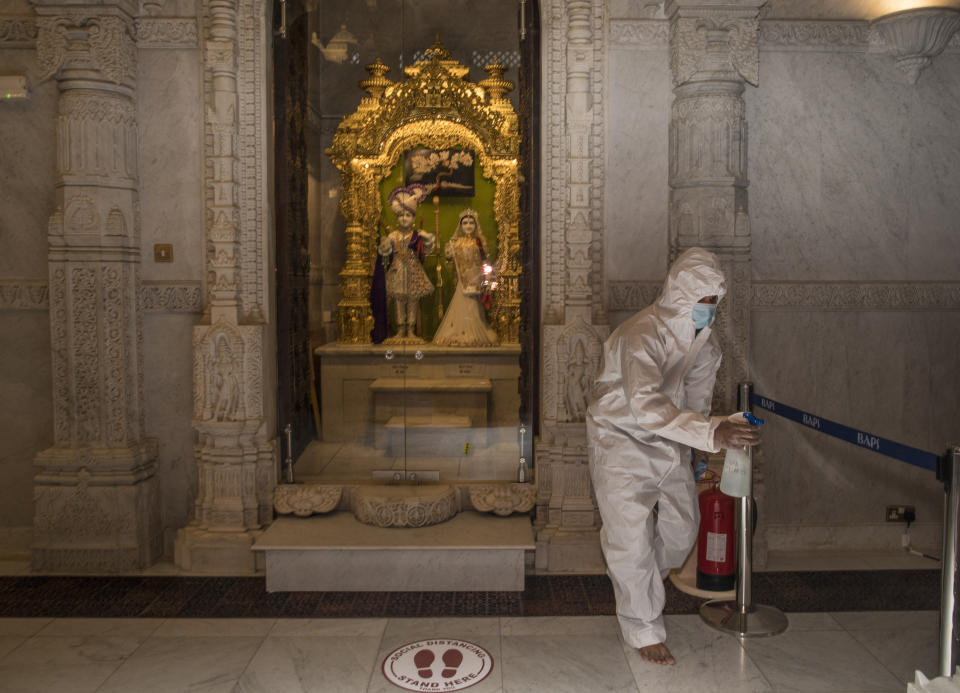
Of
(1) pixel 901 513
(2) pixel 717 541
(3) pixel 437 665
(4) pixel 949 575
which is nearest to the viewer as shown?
(4) pixel 949 575

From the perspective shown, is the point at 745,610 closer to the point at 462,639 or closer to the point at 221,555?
the point at 462,639

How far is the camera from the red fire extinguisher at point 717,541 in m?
4.12

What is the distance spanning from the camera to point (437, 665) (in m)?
3.42

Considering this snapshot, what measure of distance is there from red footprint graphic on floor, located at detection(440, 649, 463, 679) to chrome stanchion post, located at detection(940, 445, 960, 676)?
184cm

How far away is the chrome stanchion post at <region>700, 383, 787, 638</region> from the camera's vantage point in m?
3.72

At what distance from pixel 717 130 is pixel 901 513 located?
259cm

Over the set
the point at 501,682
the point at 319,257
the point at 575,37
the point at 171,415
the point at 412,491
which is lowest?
the point at 501,682

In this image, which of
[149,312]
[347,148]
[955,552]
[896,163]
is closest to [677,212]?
[896,163]

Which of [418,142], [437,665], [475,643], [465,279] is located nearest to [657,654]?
[475,643]

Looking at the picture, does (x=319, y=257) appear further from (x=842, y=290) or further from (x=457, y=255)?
(x=842, y=290)

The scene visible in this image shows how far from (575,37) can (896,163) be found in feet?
6.86

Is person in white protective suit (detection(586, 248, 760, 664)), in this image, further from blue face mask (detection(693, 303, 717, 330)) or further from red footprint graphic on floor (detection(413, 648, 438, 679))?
red footprint graphic on floor (detection(413, 648, 438, 679))

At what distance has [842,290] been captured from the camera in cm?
486

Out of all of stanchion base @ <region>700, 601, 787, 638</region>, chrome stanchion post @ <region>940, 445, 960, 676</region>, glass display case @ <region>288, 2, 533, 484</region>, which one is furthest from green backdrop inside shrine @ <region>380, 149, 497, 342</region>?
chrome stanchion post @ <region>940, 445, 960, 676</region>
